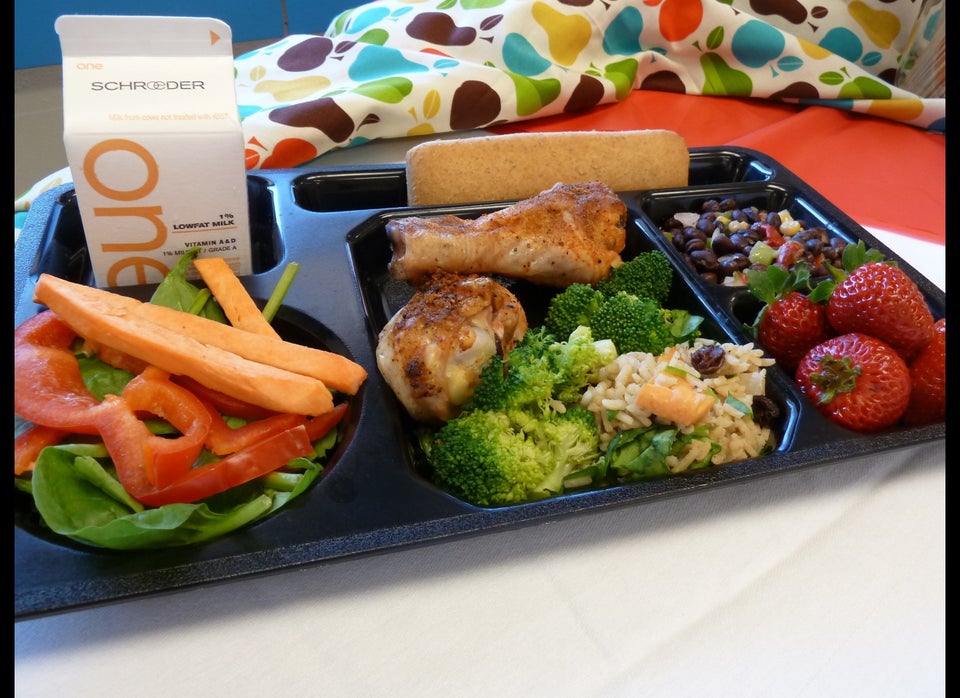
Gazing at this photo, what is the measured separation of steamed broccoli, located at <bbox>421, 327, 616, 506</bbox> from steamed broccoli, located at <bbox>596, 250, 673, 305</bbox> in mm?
265

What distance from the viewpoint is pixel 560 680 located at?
38.8 inches

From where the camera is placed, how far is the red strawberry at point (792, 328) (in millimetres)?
1392

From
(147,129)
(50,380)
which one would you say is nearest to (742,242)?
(147,129)

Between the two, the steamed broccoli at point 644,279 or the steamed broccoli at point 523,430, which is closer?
the steamed broccoli at point 523,430

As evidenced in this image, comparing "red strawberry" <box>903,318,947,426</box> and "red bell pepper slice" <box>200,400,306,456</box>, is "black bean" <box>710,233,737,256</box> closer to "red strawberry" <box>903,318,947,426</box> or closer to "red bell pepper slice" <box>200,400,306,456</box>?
"red strawberry" <box>903,318,947,426</box>

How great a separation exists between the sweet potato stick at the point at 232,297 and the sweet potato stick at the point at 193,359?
5.5 inches

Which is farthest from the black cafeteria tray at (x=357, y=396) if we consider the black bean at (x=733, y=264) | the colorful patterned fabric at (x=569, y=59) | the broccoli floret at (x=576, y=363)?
the colorful patterned fabric at (x=569, y=59)

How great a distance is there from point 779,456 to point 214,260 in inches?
44.9

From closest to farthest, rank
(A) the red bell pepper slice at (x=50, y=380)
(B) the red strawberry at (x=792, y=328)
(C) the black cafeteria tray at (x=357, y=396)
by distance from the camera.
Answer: (C) the black cafeteria tray at (x=357, y=396) → (A) the red bell pepper slice at (x=50, y=380) → (B) the red strawberry at (x=792, y=328)

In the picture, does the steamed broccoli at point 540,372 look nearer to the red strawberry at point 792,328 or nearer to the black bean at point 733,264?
the red strawberry at point 792,328

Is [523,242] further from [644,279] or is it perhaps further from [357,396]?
[357,396]

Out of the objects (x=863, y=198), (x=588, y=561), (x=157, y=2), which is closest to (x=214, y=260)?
(x=588, y=561)

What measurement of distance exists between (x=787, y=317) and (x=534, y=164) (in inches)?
32.1

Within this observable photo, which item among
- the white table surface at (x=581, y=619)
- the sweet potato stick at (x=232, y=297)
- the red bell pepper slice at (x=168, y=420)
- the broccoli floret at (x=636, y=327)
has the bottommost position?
the white table surface at (x=581, y=619)
